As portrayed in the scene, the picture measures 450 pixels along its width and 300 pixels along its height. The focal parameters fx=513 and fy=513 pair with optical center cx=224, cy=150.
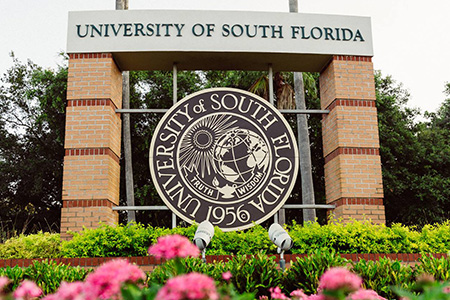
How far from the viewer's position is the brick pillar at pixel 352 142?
10328 millimetres

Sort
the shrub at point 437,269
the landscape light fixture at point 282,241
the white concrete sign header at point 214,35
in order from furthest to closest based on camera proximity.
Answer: the white concrete sign header at point 214,35 → the landscape light fixture at point 282,241 → the shrub at point 437,269

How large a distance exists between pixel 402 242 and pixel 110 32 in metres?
7.12

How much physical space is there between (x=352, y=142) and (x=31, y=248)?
258 inches

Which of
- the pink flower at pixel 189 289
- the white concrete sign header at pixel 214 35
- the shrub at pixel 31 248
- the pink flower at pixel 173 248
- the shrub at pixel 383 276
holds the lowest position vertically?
the shrub at pixel 383 276

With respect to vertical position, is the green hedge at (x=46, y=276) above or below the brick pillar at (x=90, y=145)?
below

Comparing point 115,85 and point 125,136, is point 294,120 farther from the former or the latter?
point 115,85

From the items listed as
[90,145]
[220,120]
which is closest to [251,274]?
[220,120]

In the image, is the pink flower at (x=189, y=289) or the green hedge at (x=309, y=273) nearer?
the pink flower at (x=189, y=289)

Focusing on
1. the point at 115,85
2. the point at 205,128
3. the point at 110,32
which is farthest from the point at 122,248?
the point at 110,32

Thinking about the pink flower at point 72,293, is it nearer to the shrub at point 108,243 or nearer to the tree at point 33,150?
the shrub at point 108,243

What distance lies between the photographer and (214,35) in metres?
10.9

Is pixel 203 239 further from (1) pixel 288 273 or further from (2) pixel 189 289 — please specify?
(2) pixel 189 289

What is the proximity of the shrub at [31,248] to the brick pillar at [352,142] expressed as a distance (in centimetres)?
558

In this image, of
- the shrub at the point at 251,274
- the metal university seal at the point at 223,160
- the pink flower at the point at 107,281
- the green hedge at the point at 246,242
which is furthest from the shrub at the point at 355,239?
the pink flower at the point at 107,281
